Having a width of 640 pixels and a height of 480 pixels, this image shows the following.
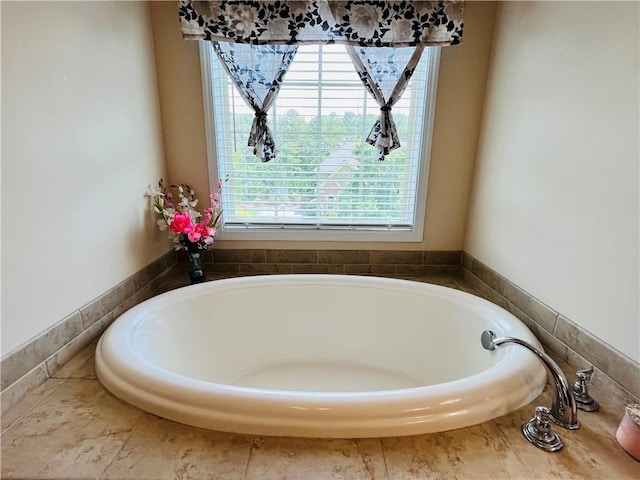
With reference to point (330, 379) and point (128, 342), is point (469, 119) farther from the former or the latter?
point (128, 342)

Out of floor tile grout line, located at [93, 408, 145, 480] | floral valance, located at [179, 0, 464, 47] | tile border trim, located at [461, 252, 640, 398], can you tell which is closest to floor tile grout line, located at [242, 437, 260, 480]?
floor tile grout line, located at [93, 408, 145, 480]

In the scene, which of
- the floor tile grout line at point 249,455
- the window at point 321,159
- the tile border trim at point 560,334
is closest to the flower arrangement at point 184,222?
the window at point 321,159

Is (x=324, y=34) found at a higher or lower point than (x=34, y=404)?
higher

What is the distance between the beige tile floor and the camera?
0.77 m

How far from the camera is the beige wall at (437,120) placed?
1.77m

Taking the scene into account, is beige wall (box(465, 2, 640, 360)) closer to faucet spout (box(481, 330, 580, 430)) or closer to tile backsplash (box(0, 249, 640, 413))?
tile backsplash (box(0, 249, 640, 413))

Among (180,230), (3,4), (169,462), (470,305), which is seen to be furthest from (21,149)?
(470,305)

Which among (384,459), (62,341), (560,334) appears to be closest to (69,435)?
(62,341)

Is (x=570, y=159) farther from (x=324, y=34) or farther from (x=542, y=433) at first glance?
(x=324, y=34)

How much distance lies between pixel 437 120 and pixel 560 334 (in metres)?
1.23

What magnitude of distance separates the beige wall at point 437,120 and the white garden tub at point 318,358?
44cm

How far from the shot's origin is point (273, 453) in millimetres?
821

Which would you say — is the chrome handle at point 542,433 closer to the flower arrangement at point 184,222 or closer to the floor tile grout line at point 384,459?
the floor tile grout line at point 384,459

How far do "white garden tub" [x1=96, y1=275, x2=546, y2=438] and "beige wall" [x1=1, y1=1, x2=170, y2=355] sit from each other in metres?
0.25
